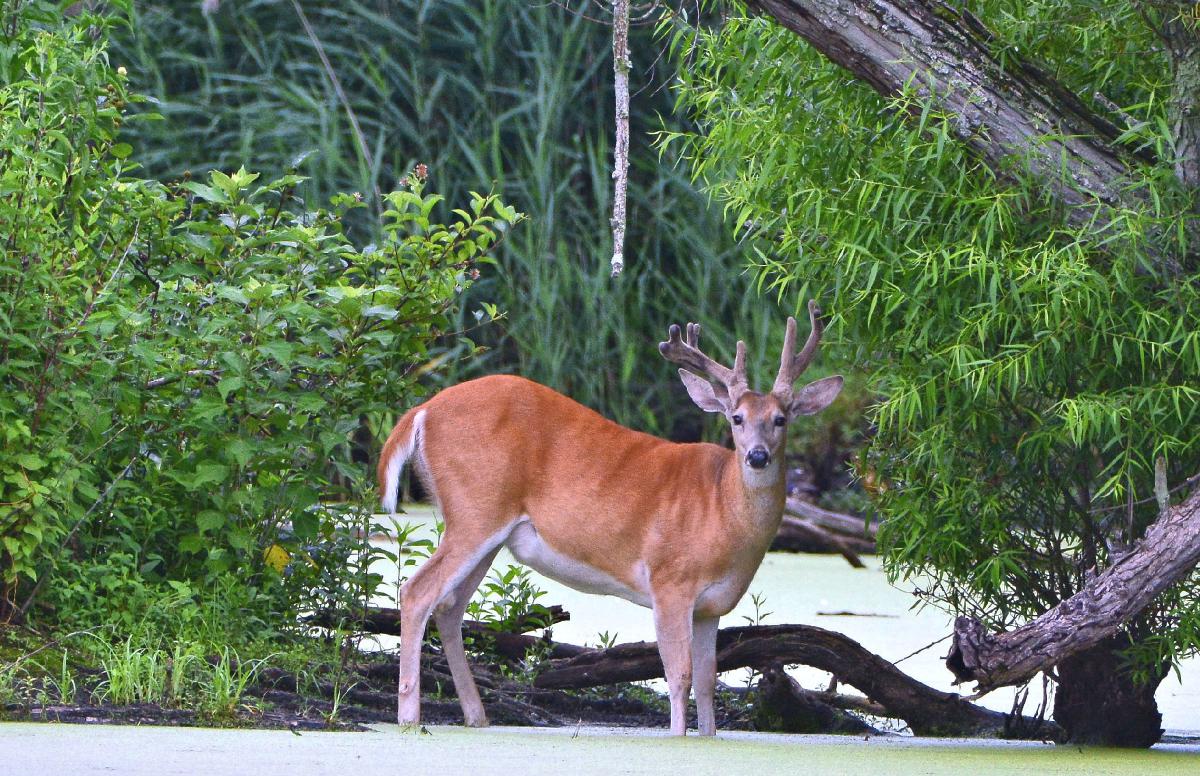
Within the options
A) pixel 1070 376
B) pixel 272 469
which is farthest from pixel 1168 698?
pixel 272 469

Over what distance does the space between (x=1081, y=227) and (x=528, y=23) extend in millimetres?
6726

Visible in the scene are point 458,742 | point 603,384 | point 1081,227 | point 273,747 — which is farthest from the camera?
point 603,384

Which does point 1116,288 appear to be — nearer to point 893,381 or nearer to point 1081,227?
point 1081,227

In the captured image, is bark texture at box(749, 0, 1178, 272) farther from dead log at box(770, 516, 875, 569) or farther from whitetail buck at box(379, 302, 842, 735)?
dead log at box(770, 516, 875, 569)

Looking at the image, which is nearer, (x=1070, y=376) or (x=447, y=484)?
(x=1070, y=376)

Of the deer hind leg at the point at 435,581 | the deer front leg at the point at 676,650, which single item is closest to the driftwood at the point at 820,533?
the deer front leg at the point at 676,650

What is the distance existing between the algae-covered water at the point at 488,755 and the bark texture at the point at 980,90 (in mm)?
1621

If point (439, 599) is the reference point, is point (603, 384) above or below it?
above

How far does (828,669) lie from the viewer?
619 centimetres

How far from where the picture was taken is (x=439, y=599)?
595 cm

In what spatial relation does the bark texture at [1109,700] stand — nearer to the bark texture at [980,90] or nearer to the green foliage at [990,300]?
the green foliage at [990,300]

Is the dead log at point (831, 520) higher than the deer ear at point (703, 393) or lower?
lower

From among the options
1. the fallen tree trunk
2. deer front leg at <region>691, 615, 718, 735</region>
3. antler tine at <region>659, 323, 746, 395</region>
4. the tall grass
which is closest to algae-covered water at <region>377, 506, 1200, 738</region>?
deer front leg at <region>691, 615, 718, 735</region>

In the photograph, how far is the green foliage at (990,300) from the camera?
5344 mm
